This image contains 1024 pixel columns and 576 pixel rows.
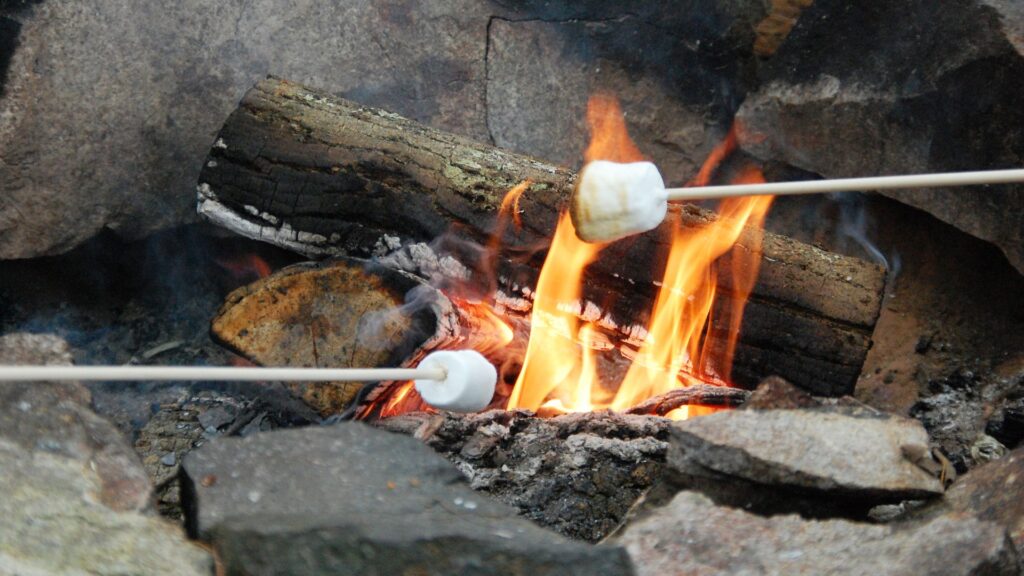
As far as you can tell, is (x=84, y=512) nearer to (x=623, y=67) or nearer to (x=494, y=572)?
(x=494, y=572)

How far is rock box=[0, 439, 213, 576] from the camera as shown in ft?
6.13

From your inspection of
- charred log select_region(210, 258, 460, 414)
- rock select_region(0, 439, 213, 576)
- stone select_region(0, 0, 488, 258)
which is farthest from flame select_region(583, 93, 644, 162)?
rock select_region(0, 439, 213, 576)

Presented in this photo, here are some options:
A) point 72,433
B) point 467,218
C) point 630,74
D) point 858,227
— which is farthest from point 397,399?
point 858,227

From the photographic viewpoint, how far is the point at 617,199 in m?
2.35

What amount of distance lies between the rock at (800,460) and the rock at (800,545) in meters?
0.13

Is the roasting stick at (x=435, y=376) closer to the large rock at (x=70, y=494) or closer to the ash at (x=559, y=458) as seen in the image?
the large rock at (x=70, y=494)

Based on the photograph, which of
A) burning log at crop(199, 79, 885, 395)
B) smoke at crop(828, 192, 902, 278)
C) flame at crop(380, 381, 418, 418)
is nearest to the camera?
burning log at crop(199, 79, 885, 395)

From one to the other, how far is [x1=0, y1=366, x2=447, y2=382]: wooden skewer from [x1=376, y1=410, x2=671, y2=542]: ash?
46cm

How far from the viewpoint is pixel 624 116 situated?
14.1ft

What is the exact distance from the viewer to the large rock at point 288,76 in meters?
3.41

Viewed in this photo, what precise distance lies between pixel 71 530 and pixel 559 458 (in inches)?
48.6

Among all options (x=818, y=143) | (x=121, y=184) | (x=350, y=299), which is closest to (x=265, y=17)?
(x=121, y=184)

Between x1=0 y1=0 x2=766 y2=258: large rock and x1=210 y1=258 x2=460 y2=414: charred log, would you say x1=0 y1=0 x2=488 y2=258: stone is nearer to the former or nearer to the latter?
x1=0 y1=0 x2=766 y2=258: large rock

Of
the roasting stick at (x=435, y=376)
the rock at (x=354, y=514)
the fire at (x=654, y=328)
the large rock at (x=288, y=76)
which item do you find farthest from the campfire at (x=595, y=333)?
the large rock at (x=288, y=76)
